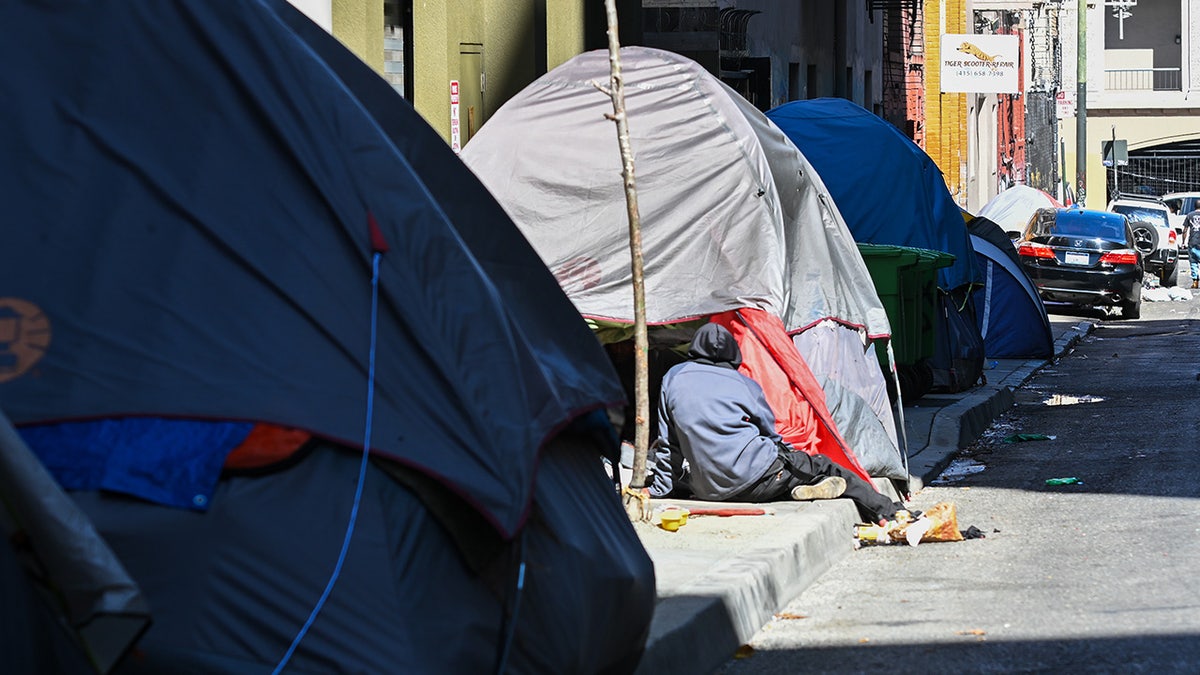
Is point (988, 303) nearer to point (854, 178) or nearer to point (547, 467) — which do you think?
point (854, 178)

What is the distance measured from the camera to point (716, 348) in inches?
375

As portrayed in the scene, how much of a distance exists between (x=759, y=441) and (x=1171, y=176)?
6678cm

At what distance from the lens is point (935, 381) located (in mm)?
15789

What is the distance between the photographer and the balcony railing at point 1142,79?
234 feet

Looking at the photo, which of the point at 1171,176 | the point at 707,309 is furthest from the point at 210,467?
the point at 1171,176

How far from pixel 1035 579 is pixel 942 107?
3278cm

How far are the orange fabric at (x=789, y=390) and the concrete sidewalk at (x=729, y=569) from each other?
24.0 inches

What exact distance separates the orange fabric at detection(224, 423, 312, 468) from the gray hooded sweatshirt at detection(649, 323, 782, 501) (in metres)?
5.04

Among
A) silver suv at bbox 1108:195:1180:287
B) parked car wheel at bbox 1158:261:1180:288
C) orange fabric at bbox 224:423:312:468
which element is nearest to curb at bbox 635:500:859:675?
orange fabric at bbox 224:423:312:468

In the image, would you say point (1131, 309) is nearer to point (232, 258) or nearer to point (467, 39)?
point (467, 39)

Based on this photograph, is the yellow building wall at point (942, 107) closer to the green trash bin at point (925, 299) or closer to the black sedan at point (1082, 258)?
the black sedan at point (1082, 258)

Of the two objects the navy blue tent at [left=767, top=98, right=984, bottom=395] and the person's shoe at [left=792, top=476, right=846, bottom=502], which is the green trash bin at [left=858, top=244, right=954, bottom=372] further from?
the person's shoe at [left=792, top=476, right=846, bottom=502]

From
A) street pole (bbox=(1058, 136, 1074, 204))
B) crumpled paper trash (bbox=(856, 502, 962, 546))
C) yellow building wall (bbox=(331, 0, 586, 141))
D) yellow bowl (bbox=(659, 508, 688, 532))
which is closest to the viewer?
yellow bowl (bbox=(659, 508, 688, 532))

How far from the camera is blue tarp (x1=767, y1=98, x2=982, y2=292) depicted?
1587cm
